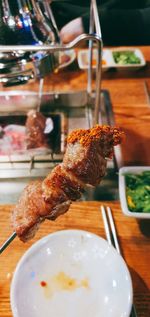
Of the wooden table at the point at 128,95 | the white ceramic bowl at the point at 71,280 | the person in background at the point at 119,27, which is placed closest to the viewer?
the white ceramic bowl at the point at 71,280

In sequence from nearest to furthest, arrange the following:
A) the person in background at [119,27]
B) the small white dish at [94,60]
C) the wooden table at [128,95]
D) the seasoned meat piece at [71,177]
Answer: the seasoned meat piece at [71,177] → the wooden table at [128,95] → the small white dish at [94,60] → the person in background at [119,27]

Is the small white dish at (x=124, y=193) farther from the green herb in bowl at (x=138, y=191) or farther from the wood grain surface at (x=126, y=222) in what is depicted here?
the wood grain surface at (x=126, y=222)

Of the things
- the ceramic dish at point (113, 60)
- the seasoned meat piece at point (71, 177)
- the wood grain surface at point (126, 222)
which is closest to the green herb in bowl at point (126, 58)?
the ceramic dish at point (113, 60)

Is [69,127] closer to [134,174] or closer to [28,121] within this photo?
[28,121]

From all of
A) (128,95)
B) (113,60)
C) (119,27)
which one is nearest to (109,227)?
(128,95)

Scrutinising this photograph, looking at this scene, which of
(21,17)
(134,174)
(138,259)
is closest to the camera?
(138,259)

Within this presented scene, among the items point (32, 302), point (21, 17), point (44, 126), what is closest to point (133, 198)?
point (32, 302)

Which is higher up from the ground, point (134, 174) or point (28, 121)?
point (28, 121)
